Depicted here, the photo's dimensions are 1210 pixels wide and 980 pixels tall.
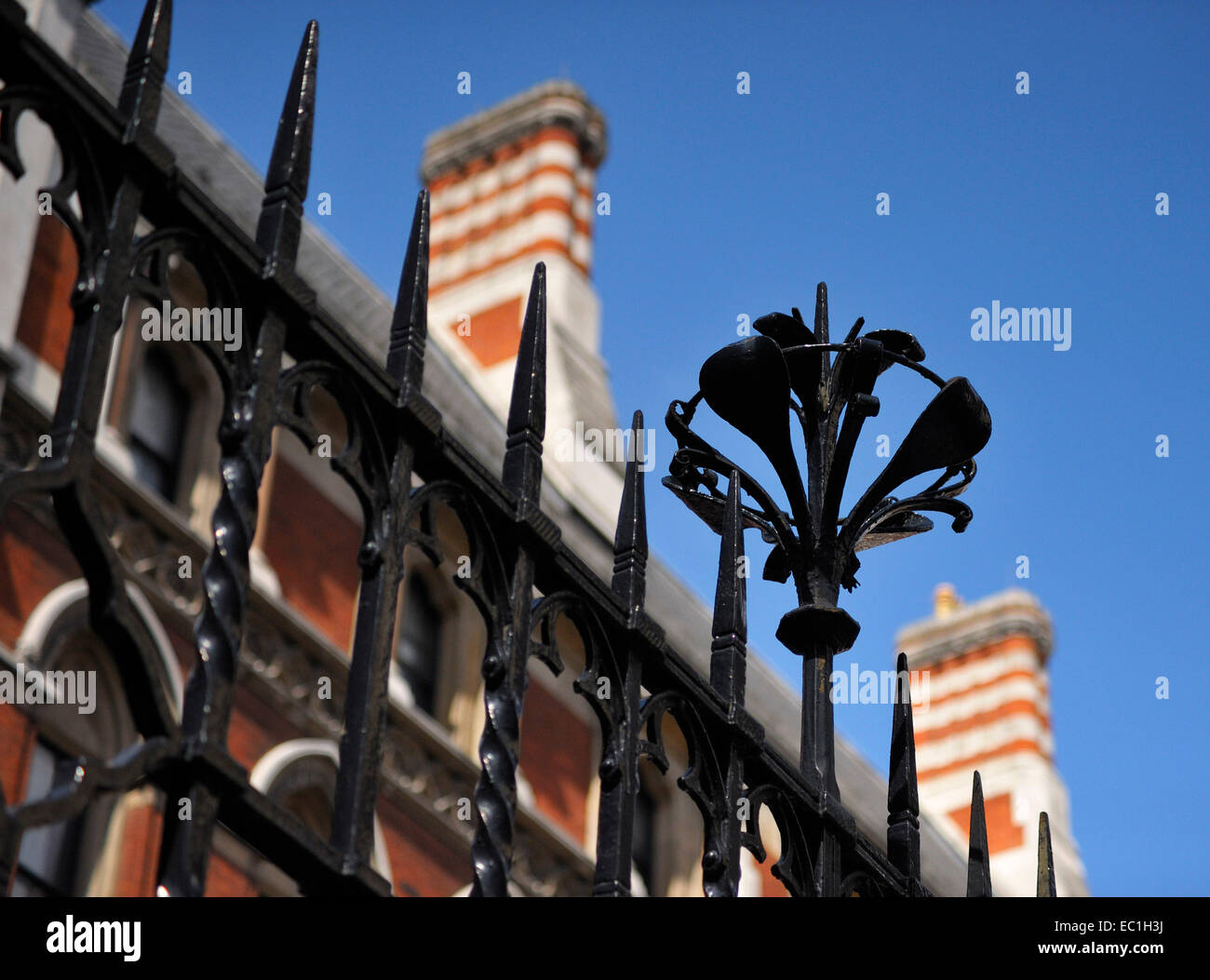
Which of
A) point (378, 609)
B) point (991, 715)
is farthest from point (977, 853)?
point (991, 715)

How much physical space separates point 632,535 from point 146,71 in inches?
53.5

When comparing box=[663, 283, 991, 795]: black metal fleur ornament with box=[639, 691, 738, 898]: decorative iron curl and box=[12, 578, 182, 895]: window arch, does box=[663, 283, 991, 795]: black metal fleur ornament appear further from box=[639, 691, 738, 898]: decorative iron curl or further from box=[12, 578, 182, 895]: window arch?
box=[12, 578, 182, 895]: window arch

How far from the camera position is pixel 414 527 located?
3.73 meters

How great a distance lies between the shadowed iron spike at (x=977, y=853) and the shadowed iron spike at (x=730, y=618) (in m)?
0.72

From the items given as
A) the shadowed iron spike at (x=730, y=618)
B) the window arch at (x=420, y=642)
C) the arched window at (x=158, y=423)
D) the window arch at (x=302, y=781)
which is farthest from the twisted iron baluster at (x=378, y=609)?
the window arch at (x=420, y=642)

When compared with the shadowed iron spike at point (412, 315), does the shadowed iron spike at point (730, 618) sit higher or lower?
lower

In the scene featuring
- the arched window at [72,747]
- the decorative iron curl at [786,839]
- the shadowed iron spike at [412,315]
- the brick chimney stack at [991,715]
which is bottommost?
the decorative iron curl at [786,839]

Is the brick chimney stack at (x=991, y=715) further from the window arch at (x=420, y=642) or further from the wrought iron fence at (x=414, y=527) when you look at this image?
the wrought iron fence at (x=414, y=527)

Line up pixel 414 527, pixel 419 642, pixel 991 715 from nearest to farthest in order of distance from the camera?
pixel 414 527 < pixel 419 642 < pixel 991 715

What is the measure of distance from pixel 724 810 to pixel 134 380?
437 inches

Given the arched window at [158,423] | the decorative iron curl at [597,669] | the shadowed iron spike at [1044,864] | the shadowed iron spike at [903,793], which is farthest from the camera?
the arched window at [158,423]

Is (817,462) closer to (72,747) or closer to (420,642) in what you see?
(72,747)

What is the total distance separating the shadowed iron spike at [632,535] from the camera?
3982mm
